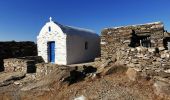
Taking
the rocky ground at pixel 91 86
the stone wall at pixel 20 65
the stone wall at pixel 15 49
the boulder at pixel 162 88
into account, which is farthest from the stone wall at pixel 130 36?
the stone wall at pixel 15 49

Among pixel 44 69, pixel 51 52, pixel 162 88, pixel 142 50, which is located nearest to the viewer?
pixel 162 88

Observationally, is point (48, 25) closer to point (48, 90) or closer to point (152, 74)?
point (48, 90)

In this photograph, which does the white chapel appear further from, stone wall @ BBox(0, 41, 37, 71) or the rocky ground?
the rocky ground

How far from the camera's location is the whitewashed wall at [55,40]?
20172 mm

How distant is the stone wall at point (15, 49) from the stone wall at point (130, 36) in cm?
1005

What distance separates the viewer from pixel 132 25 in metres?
17.0

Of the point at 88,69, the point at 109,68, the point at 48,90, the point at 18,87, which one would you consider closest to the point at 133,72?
the point at 109,68

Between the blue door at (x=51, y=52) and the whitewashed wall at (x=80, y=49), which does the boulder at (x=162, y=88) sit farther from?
the blue door at (x=51, y=52)

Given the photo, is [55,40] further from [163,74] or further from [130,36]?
[163,74]

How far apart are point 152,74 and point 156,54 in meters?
1.01

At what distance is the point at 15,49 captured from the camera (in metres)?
23.7

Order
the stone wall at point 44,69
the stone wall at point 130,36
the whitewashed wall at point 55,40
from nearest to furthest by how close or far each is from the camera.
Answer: the stone wall at point 44,69 < the stone wall at point 130,36 < the whitewashed wall at point 55,40

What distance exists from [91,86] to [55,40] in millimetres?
9576

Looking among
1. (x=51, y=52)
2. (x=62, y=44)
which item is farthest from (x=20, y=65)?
(x=62, y=44)
